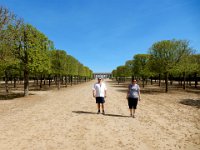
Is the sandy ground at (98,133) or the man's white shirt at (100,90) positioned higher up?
the man's white shirt at (100,90)

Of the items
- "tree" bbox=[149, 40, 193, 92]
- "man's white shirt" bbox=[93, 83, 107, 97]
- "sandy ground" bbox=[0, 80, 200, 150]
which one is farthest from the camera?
"tree" bbox=[149, 40, 193, 92]

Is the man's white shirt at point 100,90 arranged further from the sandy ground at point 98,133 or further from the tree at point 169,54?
the tree at point 169,54

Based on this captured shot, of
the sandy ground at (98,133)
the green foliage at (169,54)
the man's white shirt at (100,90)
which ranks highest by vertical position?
the green foliage at (169,54)

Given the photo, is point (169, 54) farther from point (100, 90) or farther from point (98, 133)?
point (98, 133)

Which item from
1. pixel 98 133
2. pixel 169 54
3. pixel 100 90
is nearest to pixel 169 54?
pixel 169 54

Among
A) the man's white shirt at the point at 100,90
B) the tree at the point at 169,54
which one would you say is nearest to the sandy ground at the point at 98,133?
the man's white shirt at the point at 100,90

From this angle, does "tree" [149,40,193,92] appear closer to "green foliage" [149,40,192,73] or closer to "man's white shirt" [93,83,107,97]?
"green foliage" [149,40,192,73]

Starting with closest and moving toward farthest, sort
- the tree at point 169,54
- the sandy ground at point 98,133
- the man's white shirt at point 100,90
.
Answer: the sandy ground at point 98,133
the man's white shirt at point 100,90
the tree at point 169,54

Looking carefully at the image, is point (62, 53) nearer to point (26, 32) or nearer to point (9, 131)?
point (26, 32)

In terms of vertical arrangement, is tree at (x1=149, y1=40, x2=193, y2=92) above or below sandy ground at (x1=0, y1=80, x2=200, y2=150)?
above

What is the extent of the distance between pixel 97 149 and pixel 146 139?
8.41 ft

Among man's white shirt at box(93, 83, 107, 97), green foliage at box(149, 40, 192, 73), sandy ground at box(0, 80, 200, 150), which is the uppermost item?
green foliage at box(149, 40, 192, 73)

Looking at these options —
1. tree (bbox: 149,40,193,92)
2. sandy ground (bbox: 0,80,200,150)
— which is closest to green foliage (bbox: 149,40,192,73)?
tree (bbox: 149,40,193,92)

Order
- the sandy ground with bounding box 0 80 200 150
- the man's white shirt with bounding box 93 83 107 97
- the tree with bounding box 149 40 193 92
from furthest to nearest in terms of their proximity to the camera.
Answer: the tree with bounding box 149 40 193 92, the man's white shirt with bounding box 93 83 107 97, the sandy ground with bounding box 0 80 200 150
